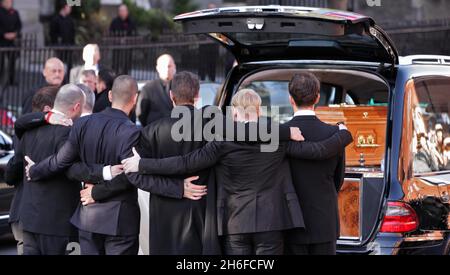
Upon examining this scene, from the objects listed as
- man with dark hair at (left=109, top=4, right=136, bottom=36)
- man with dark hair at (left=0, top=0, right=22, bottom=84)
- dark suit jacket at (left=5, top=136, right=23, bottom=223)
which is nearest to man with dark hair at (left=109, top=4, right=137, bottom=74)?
man with dark hair at (left=109, top=4, right=136, bottom=36)

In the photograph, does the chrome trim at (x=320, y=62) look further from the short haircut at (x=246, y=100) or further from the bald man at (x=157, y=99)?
the bald man at (x=157, y=99)

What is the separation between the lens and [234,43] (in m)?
8.36

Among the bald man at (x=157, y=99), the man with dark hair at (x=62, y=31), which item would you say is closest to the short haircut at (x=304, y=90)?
the bald man at (x=157, y=99)

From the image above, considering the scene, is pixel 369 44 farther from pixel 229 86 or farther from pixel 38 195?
pixel 38 195

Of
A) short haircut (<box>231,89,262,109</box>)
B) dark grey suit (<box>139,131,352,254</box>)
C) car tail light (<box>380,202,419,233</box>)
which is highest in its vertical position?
short haircut (<box>231,89,262,109</box>)

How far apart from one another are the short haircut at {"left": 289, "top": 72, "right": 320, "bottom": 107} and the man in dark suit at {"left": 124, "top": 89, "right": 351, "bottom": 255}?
1.05 feet

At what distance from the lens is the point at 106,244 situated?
6.78 m

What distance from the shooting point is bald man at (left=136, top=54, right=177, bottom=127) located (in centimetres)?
1165

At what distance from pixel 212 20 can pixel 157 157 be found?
1274 mm

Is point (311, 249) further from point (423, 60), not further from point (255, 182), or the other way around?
point (423, 60)

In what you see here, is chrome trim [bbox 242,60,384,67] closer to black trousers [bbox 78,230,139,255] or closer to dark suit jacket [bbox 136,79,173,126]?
black trousers [bbox 78,230,139,255]

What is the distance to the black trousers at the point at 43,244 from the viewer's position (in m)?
7.03

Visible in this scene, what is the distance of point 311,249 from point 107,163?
1.53m

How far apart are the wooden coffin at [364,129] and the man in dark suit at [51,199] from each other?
2.32m
